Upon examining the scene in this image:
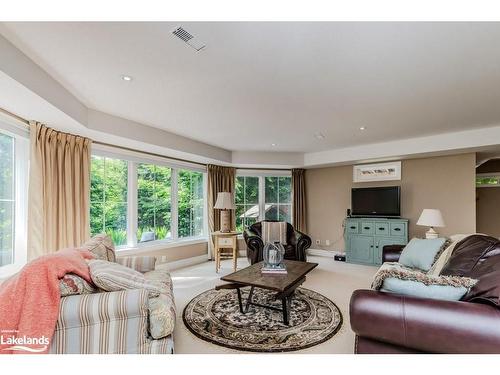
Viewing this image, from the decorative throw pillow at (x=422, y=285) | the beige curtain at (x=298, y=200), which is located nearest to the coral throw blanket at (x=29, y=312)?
the decorative throw pillow at (x=422, y=285)

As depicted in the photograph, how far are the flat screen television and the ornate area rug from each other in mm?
2664

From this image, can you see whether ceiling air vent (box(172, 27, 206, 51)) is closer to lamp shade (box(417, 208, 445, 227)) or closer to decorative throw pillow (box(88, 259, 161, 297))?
decorative throw pillow (box(88, 259, 161, 297))

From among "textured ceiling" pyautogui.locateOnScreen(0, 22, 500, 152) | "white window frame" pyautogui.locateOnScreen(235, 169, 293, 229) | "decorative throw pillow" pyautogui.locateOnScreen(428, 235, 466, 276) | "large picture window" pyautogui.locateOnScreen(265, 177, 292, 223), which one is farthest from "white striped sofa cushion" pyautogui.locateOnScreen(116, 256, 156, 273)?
"large picture window" pyautogui.locateOnScreen(265, 177, 292, 223)

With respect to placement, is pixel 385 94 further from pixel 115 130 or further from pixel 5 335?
pixel 5 335

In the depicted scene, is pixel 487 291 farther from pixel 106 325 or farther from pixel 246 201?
pixel 246 201

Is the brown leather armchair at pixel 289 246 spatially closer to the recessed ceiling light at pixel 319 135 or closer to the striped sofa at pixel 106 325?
the recessed ceiling light at pixel 319 135

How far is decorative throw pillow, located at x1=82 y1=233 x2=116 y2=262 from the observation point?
226 cm

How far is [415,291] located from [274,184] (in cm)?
464

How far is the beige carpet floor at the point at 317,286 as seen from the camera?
1988 millimetres

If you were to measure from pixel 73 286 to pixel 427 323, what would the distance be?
1.98 meters

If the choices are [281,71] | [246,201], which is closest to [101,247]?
[281,71]

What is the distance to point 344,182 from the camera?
5609 mm

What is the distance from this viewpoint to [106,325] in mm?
1413
